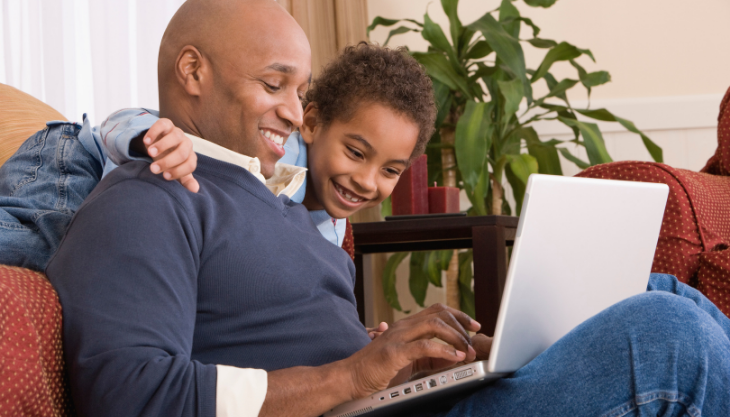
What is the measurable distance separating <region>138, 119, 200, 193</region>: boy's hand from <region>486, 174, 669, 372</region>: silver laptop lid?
366 mm

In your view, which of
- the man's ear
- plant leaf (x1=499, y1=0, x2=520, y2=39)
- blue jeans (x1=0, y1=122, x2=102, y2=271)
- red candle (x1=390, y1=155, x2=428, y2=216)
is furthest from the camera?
plant leaf (x1=499, y1=0, x2=520, y2=39)

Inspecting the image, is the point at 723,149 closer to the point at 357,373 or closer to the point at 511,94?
the point at 511,94

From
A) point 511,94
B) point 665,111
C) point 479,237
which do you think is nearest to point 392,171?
point 479,237

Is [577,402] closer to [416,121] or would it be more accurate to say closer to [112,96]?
[416,121]

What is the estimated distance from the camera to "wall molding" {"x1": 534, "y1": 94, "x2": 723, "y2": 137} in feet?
8.14

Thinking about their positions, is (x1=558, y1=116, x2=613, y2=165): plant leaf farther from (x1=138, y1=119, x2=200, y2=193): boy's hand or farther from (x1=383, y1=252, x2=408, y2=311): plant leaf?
(x1=138, y1=119, x2=200, y2=193): boy's hand

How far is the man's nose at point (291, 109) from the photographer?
0.93m

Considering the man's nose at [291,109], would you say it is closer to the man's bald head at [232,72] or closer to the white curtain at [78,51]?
the man's bald head at [232,72]

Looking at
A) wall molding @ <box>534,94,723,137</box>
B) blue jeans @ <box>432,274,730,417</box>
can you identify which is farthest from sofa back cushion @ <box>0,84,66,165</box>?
wall molding @ <box>534,94,723,137</box>

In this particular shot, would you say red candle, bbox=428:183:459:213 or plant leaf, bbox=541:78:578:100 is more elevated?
plant leaf, bbox=541:78:578:100

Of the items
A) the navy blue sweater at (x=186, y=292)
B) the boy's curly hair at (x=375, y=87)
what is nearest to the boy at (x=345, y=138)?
the boy's curly hair at (x=375, y=87)

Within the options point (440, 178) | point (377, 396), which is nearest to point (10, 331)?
point (377, 396)

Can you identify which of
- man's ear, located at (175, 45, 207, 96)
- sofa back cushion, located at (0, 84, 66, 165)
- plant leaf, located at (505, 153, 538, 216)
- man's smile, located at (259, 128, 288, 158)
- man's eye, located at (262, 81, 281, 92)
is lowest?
plant leaf, located at (505, 153, 538, 216)

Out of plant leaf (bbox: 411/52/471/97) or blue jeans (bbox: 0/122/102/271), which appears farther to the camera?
plant leaf (bbox: 411/52/471/97)
